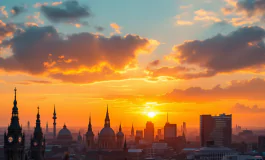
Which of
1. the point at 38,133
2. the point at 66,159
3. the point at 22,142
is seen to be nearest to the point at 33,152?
the point at 38,133

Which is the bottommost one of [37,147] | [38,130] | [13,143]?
[37,147]

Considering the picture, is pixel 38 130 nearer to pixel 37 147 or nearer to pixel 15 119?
pixel 37 147

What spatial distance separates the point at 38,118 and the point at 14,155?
3159 cm

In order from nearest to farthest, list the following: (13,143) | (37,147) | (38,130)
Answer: (13,143), (37,147), (38,130)

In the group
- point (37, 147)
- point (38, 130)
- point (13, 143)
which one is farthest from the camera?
point (38, 130)

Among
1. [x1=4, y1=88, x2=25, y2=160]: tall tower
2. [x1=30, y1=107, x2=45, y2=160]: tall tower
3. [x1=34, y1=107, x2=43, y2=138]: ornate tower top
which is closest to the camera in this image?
[x1=4, y1=88, x2=25, y2=160]: tall tower

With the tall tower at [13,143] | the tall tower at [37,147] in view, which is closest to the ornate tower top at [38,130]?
the tall tower at [37,147]

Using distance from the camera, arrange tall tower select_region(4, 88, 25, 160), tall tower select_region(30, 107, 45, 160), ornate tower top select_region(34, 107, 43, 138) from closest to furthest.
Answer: tall tower select_region(4, 88, 25, 160), tall tower select_region(30, 107, 45, 160), ornate tower top select_region(34, 107, 43, 138)

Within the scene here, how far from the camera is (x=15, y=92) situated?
13088cm

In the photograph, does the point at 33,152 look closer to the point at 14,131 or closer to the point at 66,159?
the point at 14,131

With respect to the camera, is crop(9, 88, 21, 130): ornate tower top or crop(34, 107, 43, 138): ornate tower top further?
crop(34, 107, 43, 138): ornate tower top

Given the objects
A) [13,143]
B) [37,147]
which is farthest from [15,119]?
[37,147]

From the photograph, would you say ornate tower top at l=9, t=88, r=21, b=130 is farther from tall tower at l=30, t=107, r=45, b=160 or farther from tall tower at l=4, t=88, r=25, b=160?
tall tower at l=30, t=107, r=45, b=160

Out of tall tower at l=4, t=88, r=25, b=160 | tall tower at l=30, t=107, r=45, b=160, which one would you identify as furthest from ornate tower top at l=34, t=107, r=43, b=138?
tall tower at l=4, t=88, r=25, b=160
